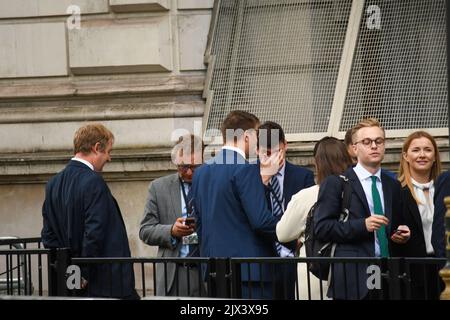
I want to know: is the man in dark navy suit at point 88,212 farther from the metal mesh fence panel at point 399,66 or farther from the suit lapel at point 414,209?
the metal mesh fence panel at point 399,66

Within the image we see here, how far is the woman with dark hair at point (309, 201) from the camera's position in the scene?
11.1 meters

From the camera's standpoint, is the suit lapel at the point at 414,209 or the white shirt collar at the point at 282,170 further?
the white shirt collar at the point at 282,170

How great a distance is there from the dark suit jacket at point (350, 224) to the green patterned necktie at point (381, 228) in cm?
6

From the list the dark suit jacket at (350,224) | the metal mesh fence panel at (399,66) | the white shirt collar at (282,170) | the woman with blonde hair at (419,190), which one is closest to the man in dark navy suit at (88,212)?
the white shirt collar at (282,170)

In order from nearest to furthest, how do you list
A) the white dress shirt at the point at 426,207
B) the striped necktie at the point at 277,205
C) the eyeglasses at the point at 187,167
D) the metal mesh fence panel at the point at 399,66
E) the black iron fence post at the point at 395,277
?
the black iron fence post at the point at 395,277 < the white dress shirt at the point at 426,207 < the striped necktie at the point at 277,205 < the eyeglasses at the point at 187,167 < the metal mesh fence panel at the point at 399,66

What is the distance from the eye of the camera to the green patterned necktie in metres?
10.9

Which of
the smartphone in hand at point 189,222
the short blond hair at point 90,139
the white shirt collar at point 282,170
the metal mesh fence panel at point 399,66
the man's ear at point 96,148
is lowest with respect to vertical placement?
the smartphone in hand at point 189,222

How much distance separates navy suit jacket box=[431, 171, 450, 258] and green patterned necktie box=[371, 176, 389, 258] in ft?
1.15

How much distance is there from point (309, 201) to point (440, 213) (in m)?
0.87

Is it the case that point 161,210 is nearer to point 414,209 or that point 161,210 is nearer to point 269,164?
point 269,164

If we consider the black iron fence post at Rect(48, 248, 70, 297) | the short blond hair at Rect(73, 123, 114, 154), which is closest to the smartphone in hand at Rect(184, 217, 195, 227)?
the short blond hair at Rect(73, 123, 114, 154)

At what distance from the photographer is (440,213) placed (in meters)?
11.0

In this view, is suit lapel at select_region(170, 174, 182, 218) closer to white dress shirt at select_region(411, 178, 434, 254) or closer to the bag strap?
white dress shirt at select_region(411, 178, 434, 254)
